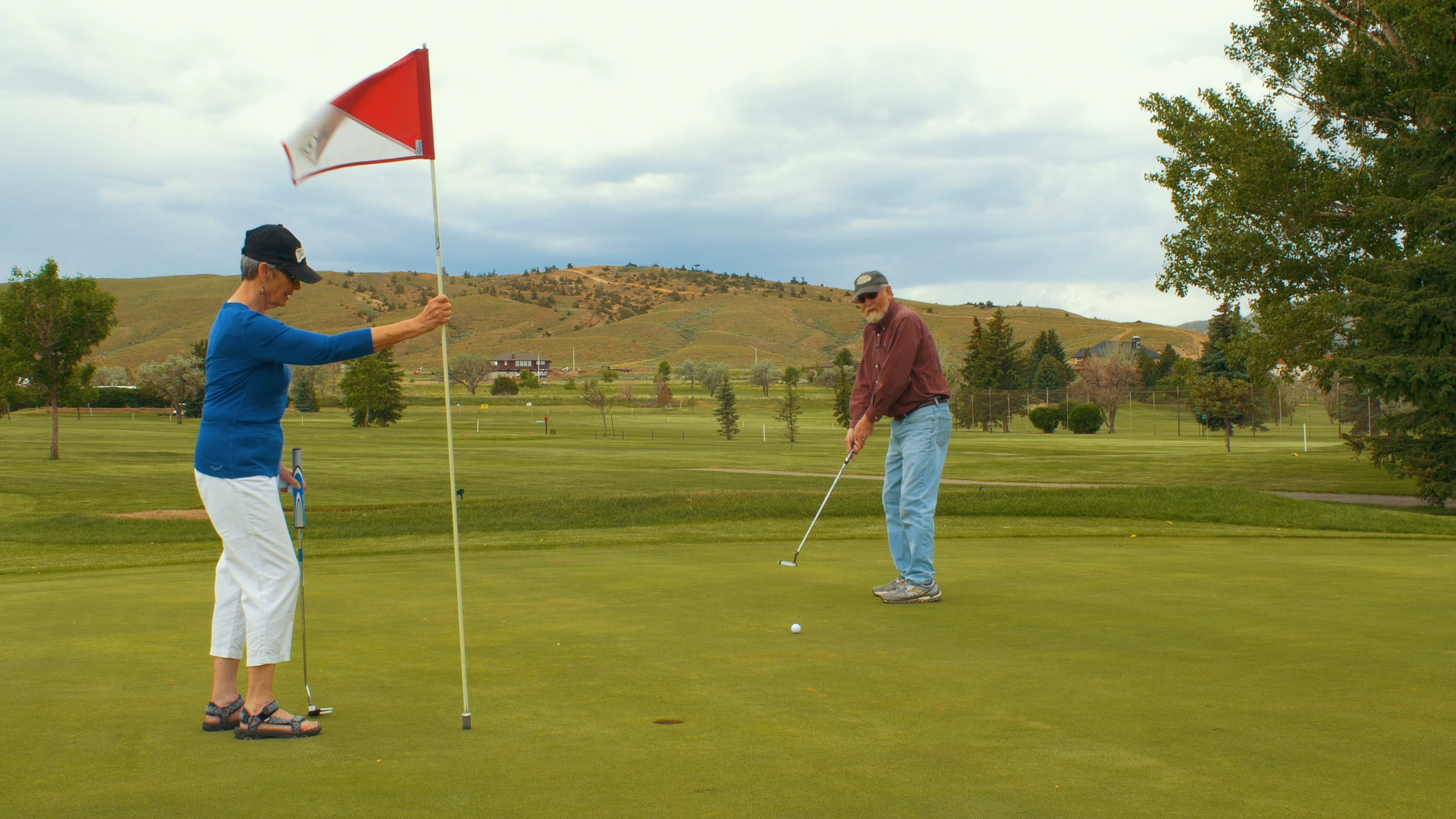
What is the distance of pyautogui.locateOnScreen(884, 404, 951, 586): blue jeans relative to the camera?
7613mm

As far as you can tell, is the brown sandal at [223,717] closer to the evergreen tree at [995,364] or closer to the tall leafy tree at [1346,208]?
the tall leafy tree at [1346,208]

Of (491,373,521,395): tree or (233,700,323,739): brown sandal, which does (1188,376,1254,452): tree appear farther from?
(491,373,521,395): tree

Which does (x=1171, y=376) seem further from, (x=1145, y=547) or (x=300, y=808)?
(x=300, y=808)

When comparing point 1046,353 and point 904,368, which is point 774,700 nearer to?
point 904,368

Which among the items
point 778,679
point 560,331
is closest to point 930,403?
point 778,679

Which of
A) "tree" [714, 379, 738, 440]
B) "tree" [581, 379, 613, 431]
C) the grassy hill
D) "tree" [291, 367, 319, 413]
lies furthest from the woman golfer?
the grassy hill

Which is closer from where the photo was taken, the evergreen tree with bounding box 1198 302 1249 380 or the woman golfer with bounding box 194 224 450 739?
the woman golfer with bounding box 194 224 450 739

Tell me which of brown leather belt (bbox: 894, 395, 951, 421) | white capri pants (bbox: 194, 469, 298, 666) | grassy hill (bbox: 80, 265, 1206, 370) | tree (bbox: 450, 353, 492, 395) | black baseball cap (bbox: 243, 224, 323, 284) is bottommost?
white capri pants (bbox: 194, 469, 298, 666)

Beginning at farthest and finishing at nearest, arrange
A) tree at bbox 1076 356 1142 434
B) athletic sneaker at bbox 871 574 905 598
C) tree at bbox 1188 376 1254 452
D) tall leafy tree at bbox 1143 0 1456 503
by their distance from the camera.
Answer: tree at bbox 1076 356 1142 434 → tree at bbox 1188 376 1254 452 → tall leafy tree at bbox 1143 0 1456 503 → athletic sneaker at bbox 871 574 905 598

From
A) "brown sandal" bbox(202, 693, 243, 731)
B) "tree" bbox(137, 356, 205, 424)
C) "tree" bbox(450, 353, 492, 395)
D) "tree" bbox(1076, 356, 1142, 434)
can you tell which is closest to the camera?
"brown sandal" bbox(202, 693, 243, 731)

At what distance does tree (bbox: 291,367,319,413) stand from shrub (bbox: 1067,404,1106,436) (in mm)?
65224

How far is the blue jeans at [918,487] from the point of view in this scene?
761cm

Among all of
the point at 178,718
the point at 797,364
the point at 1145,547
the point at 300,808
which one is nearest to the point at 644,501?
the point at 1145,547

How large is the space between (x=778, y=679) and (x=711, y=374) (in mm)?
117853
